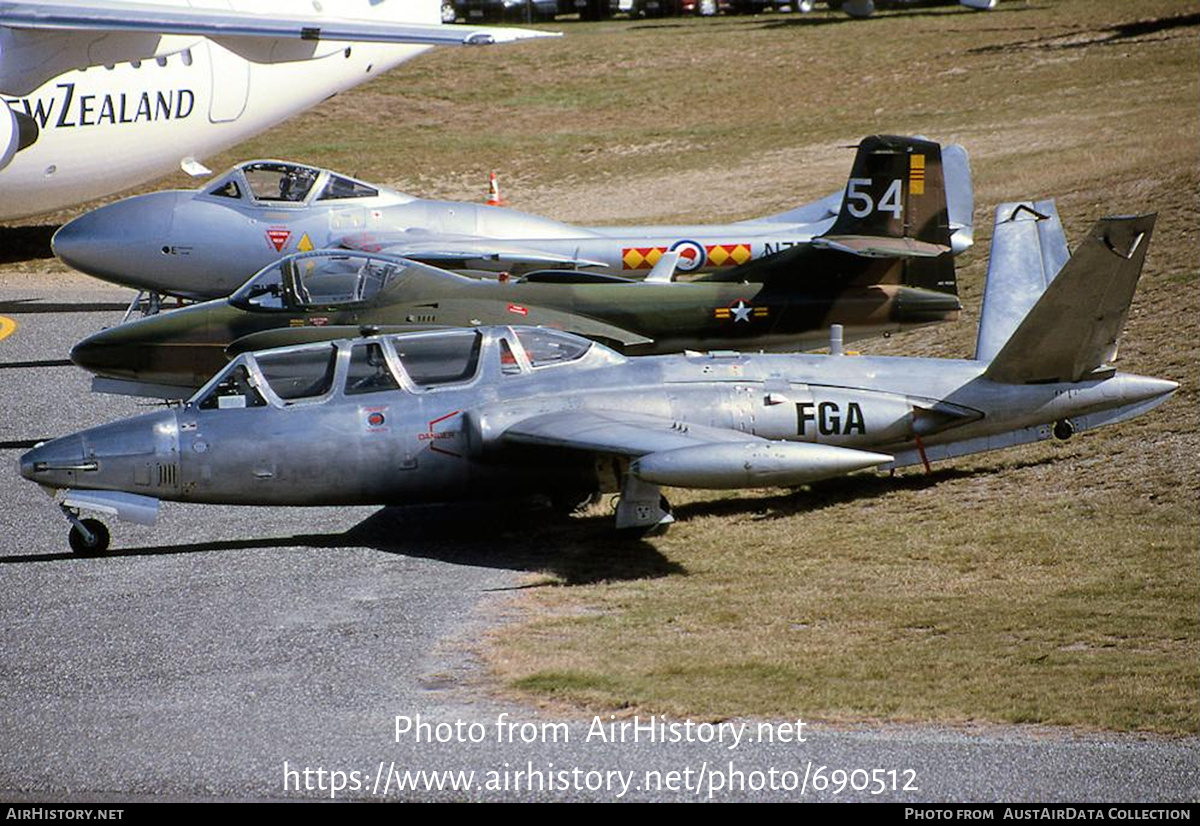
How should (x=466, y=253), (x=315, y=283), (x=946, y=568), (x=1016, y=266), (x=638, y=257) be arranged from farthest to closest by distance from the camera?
1. (x=638, y=257)
2. (x=466, y=253)
3. (x=315, y=283)
4. (x=1016, y=266)
5. (x=946, y=568)

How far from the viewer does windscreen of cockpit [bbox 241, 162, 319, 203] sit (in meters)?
22.7

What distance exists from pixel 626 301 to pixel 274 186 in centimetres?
759

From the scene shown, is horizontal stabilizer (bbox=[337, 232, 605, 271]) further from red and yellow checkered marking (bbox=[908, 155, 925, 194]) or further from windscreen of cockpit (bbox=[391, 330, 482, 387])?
windscreen of cockpit (bbox=[391, 330, 482, 387])

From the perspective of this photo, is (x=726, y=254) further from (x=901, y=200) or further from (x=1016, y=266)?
(x=1016, y=266)

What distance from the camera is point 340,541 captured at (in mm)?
13586

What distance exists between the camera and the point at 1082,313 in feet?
45.2

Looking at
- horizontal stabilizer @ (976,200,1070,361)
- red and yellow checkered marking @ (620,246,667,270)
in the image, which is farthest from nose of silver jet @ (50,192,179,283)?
horizontal stabilizer @ (976,200,1070,361)

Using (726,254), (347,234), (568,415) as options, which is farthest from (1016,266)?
(347,234)

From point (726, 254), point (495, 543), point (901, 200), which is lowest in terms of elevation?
point (495, 543)

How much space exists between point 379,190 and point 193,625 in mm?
13078

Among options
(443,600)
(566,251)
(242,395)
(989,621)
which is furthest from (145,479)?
(566,251)

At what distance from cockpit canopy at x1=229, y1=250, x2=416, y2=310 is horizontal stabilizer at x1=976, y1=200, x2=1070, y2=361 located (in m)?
6.25

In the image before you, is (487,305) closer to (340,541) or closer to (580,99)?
(340,541)

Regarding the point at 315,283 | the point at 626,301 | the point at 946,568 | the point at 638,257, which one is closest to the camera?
the point at 946,568
